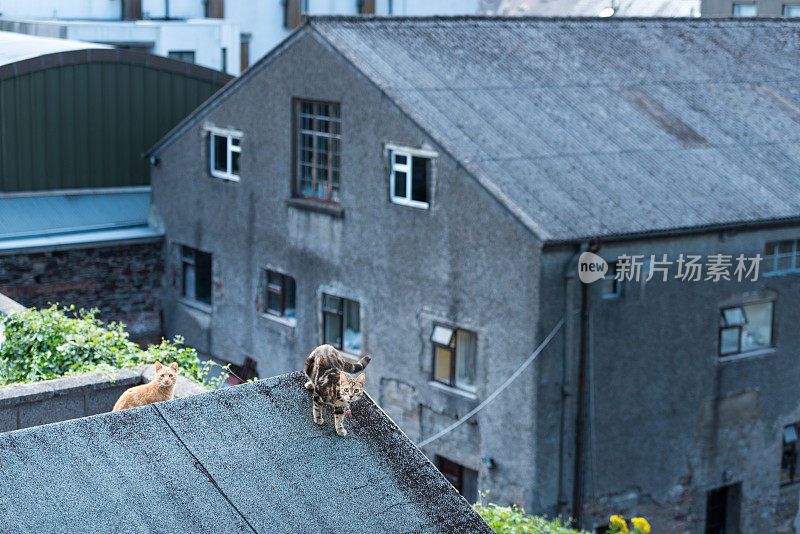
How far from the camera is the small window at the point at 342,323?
2270 centimetres

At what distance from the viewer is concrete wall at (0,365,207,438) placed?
9820mm

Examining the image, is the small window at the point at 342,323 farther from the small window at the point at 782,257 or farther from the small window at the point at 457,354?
the small window at the point at 782,257

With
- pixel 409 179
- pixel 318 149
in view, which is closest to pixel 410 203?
pixel 409 179

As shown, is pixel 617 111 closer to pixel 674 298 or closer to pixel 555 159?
pixel 555 159

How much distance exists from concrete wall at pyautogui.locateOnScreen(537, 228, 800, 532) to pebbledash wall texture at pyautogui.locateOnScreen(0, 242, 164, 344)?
37.6 ft

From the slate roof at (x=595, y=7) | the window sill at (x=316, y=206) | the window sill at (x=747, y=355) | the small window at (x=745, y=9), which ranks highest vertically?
the slate roof at (x=595, y=7)

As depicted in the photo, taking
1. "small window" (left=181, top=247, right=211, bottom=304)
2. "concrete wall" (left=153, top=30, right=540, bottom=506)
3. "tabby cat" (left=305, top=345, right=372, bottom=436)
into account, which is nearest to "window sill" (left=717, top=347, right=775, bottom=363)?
"concrete wall" (left=153, top=30, right=540, bottom=506)

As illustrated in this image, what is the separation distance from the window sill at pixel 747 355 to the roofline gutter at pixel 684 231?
89.7 inches

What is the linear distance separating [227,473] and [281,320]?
17.6 m

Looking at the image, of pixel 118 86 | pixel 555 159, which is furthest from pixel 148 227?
pixel 555 159

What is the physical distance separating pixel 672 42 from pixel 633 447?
34.6 feet

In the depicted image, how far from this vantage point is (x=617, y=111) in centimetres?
2302

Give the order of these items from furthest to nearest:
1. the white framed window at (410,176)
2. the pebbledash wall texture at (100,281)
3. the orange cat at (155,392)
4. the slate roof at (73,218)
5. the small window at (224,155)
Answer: the slate roof at (73,218) → the small window at (224,155) → the pebbledash wall texture at (100,281) → the white framed window at (410,176) → the orange cat at (155,392)

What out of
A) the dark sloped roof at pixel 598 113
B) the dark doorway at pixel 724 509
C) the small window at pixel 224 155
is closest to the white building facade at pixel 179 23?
the small window at pixel 224 155
